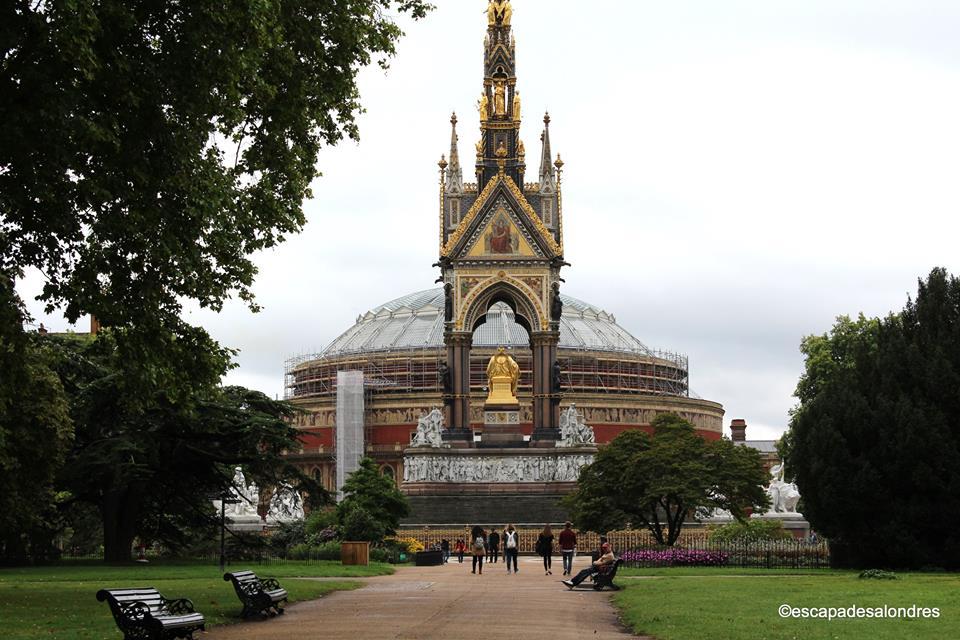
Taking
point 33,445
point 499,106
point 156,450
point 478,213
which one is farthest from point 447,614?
Answer: point 499,106

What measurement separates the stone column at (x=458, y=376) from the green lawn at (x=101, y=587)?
26513 millimetres

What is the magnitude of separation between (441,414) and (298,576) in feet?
122

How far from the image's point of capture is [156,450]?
4584 cm

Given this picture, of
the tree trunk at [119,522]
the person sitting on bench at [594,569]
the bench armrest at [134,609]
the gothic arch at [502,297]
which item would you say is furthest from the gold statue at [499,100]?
the bench armrest at [134,609]

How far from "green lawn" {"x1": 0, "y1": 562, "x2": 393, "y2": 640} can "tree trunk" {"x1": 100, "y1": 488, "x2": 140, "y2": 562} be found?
2116 mm

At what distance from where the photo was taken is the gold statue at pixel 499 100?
78.3m

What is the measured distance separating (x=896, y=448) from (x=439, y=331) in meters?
80.6

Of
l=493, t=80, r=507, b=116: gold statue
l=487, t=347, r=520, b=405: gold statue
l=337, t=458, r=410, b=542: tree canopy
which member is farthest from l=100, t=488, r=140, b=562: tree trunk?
l=493, t=80, r=507, b=116: gold statue

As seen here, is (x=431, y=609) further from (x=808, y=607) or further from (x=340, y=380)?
(x=340, y=380)

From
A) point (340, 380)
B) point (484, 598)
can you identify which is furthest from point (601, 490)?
point (340, 380)

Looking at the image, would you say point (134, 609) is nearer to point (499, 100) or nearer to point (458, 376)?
point (458, 376)

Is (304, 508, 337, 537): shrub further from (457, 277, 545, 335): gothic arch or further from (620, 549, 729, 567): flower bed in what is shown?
(457, 277, 545, 335): gothic arch

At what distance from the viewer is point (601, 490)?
173 feet

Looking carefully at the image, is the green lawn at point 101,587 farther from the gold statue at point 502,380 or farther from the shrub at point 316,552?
the gold statue at point 502,380
